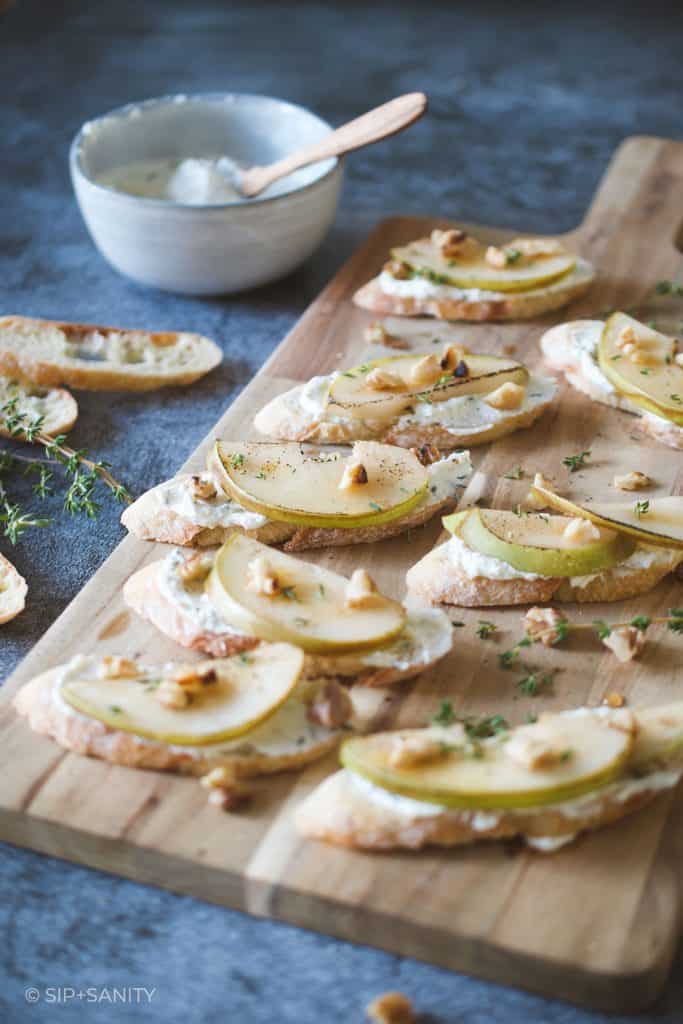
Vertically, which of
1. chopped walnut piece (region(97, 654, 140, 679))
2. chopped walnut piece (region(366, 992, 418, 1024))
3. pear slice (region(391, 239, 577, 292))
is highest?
pear slice (region(391, 239, 577, 292))

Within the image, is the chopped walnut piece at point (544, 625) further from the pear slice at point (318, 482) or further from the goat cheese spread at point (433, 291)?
the goat cheese spread at point (433, 291)

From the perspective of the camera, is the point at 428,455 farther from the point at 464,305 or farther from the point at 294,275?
the point at 294,275

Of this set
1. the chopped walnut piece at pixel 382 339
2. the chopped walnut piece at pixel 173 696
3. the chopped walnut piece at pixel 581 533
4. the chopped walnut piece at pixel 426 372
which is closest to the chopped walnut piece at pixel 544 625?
the chopped walnut piece at pixel 581 533

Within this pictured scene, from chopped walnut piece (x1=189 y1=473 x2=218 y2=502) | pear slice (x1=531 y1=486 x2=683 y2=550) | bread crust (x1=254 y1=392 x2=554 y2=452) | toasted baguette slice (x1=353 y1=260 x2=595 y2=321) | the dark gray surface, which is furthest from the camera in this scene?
toasted baguette slice (x1=353 y1=260 x2=595 y2=321)

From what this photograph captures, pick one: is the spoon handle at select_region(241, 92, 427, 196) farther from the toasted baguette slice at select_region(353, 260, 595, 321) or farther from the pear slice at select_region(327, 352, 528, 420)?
the pear slice at select_region(327, 352, 528, 420)

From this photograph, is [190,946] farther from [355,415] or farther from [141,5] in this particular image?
[141,5]

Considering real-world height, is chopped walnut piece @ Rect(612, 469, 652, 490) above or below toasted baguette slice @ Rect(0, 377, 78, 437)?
above

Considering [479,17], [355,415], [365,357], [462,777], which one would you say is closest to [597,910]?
[462,777]

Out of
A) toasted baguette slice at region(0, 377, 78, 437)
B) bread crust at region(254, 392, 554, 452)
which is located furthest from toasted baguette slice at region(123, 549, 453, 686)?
toasted baguette slice at region(0, 377, 78, 437)

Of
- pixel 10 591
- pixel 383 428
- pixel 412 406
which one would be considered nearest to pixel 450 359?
pixel 412 406
